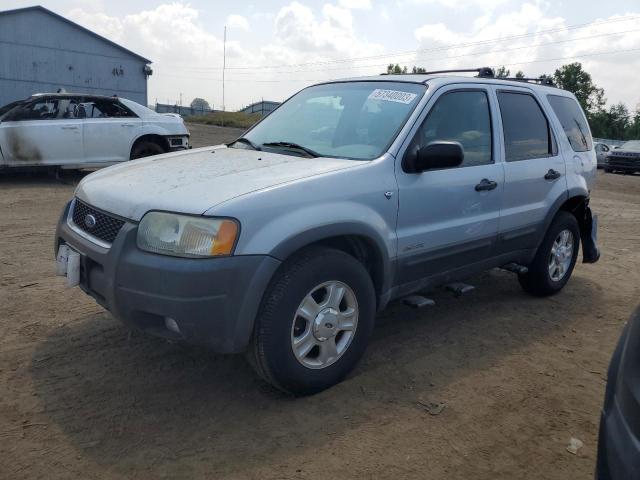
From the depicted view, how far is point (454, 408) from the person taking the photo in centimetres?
311

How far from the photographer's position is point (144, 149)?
1077 cm

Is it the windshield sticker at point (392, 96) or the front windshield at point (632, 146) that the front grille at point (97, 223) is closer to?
the windshield sticker at point (392, 96)

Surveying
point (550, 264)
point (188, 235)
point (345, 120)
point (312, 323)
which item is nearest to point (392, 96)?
point (345, 120)

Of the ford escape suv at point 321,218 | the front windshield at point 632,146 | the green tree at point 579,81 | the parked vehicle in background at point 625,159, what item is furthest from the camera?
the green tree at point 579,81

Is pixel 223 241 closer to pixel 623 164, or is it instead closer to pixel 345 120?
pixel 345 120

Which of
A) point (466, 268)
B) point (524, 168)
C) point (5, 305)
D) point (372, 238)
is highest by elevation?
point (524, 168)

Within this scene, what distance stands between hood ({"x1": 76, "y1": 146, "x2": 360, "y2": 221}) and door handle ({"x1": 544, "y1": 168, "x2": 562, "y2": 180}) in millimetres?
2143

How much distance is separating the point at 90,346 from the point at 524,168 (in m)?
3.43

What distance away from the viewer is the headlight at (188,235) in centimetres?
268

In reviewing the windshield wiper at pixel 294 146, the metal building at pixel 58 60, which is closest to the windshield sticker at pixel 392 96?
the windshield wiper at pixel 294 146

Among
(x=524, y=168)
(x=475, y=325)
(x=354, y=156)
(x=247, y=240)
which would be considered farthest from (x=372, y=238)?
(x=524, y=168)

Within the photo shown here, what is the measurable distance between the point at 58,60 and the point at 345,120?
82.3 feet

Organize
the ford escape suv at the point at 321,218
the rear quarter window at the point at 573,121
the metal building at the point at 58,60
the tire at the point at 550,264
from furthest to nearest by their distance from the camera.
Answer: the metal building at the point at 58,60, the rear quarter window at the point at 573,121, the tire at the point at 550,264, the ford escape suv at the point at 321,218

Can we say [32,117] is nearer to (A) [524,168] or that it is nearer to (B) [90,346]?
(B) [90,346]
